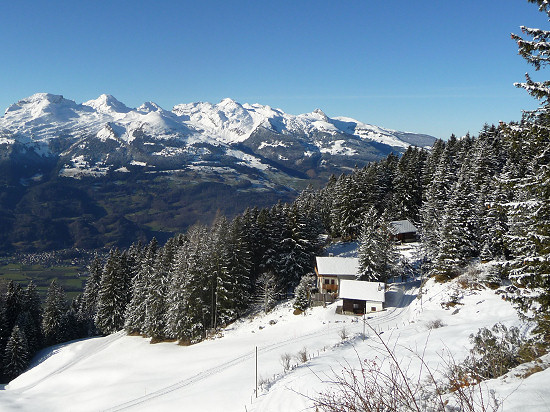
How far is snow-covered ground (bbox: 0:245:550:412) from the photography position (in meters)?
15.7

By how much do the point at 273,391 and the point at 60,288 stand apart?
58.9m

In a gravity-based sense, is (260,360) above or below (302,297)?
below

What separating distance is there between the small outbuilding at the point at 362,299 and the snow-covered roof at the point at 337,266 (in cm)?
574

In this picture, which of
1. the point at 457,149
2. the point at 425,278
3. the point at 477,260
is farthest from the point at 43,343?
the point at 457,149

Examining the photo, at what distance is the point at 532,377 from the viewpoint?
837 centimetres

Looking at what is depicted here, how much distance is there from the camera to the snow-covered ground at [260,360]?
15.7 metres

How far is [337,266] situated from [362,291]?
26.7 ft

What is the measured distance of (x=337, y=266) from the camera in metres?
51.8

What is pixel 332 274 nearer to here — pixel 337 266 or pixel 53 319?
pixel 337 266

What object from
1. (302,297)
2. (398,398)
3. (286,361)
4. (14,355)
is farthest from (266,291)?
(398,398)

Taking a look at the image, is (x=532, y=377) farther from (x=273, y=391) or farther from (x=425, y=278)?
(x=425, y=278)

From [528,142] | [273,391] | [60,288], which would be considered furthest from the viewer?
[60,288]

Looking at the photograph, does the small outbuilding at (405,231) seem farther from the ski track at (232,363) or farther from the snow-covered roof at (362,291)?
the ski track at (232,363)

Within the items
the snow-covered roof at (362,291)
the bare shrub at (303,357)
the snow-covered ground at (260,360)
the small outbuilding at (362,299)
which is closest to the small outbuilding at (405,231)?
the snow-covered ground at (260,360)
